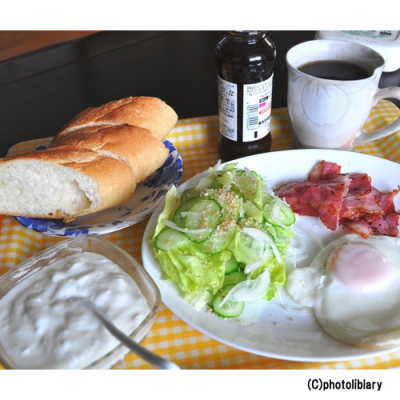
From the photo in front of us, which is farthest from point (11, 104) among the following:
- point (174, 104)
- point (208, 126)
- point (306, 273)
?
point (306, 273)

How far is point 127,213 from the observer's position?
5.46 ft

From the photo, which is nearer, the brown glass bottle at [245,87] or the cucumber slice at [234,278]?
the cucumber slice at [234,278]

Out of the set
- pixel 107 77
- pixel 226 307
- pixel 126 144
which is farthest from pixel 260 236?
pixel 107 77

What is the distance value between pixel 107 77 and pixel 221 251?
1739 mm

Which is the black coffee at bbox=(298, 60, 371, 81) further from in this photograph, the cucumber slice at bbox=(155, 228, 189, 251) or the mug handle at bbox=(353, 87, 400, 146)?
the cucumber slice at bbox=(155, 228, 189, 251)

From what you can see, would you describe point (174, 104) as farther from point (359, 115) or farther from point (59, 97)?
point (359, 115)

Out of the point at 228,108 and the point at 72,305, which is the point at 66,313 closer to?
the point at 72,305

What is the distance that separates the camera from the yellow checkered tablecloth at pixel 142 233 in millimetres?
1249

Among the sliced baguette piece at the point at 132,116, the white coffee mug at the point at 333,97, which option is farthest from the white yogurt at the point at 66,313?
the white coffee mug at the point at 333,97

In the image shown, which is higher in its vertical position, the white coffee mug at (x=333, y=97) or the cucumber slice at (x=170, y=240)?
the white coffee mug at (x=333, y=97)

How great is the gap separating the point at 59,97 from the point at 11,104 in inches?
10.2

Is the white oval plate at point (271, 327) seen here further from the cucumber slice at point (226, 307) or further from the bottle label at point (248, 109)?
the bottle label at point (248, 109)

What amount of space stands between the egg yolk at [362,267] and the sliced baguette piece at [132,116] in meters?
0.88

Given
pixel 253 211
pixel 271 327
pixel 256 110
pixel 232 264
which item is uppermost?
pixel 256 110
